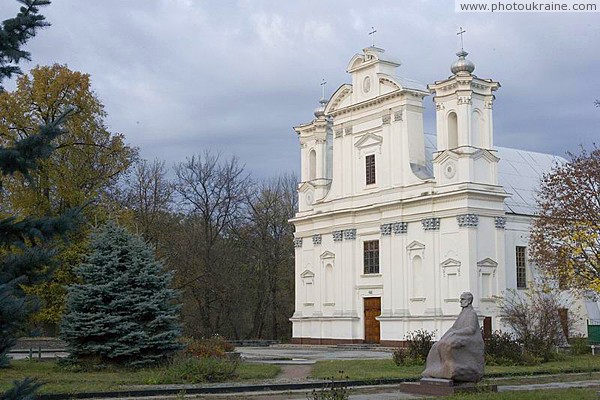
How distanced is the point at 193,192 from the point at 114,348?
32256 millimetres

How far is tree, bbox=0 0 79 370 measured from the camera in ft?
19.4

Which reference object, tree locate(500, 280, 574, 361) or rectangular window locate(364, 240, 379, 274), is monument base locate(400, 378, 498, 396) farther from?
rectangular window locate(364, 240, 379, 274)

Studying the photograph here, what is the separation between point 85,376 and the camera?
20406 mm

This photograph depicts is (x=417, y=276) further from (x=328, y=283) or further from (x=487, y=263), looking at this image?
(x=328, y=283)

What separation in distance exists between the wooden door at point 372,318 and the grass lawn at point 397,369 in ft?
50.4

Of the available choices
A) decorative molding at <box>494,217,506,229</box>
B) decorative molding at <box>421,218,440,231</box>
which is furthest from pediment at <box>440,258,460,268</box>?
decorative molding at <box>494,217,506,229</box>

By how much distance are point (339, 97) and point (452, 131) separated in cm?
845

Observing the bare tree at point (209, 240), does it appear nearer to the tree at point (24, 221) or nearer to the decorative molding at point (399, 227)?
the decorative molding at point (399, 227)

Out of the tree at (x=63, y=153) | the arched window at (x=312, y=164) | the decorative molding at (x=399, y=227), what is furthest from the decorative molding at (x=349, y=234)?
the tree at (x=63, y=153)

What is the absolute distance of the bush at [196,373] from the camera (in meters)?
18.7

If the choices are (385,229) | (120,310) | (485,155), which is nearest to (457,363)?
(120,310)

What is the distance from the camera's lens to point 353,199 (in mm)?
44125

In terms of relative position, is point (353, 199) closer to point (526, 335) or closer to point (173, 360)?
point (526, 335)

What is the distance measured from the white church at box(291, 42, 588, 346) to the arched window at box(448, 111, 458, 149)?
0.05 meters
